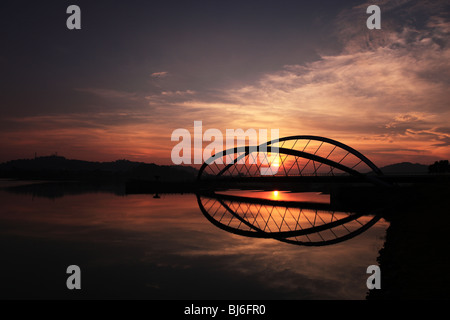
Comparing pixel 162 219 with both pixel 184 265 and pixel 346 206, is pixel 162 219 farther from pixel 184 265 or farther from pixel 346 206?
pixel 346 206

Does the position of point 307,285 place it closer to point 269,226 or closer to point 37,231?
point 269,226

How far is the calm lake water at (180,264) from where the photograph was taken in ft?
43.9

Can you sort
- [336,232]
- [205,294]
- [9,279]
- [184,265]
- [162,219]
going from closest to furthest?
1. [205,294]
2. [9,279]
3. [184,265]
4. [336,232]
5. [162,219]

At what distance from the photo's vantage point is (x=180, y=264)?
58.2 ft

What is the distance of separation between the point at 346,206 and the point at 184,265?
148 ft

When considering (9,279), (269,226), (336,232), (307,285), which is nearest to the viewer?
(307,285)

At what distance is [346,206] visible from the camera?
56188 mm

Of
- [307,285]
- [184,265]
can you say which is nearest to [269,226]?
[184,265]

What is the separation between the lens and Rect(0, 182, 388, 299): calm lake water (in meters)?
13.4

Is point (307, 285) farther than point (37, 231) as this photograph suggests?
No
